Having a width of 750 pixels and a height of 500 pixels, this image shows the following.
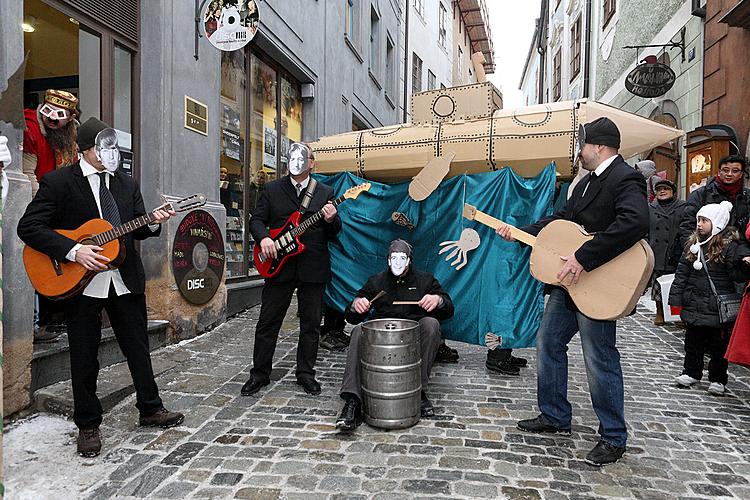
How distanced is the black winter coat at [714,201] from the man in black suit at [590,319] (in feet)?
6.35

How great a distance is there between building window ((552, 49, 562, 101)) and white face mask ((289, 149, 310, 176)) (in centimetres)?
2229

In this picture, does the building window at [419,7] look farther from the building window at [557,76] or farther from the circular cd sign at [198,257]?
the circular cd sign at [198,257]

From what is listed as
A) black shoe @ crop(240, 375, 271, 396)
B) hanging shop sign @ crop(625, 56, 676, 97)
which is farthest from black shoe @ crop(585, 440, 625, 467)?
hanging shop sign @ crop(625, 56, 676, 97)

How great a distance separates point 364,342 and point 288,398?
38.4 inches

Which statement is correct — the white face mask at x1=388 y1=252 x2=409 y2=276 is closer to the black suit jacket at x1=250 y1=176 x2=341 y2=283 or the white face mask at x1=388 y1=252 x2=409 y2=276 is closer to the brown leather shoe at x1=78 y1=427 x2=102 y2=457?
the black suit jacket at x1=250 y1=176 x2=341 y2=283

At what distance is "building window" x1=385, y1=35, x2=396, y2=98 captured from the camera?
687 inches

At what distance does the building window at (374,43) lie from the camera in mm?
15391

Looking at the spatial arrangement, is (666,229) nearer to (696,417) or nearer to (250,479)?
(696,417)

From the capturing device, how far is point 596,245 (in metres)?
3.26

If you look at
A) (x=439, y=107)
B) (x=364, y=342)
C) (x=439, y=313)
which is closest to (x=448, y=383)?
(x=439, y=313)

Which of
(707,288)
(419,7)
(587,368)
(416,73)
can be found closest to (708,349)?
(707,288)

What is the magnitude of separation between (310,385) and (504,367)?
1934mm

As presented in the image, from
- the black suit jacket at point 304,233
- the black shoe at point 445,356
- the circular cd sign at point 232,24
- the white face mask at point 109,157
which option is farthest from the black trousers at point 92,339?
the circular cd sign at point 232,24

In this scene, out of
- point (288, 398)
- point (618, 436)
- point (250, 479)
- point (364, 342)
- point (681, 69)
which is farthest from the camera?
point (681, 69)
